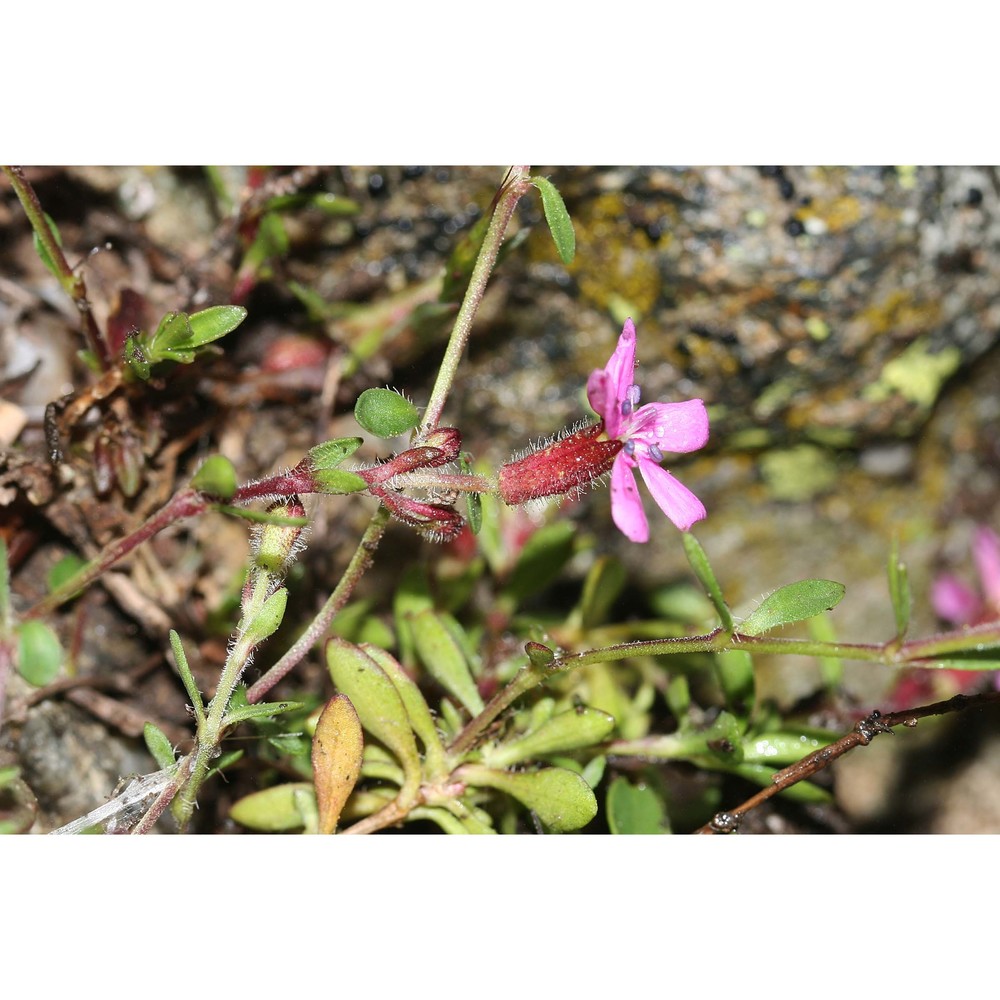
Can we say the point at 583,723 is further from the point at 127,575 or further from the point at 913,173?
the point at 913,173

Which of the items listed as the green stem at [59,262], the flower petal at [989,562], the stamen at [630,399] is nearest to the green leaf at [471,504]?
the stamen at [630,399]

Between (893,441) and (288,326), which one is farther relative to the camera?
(893,441)

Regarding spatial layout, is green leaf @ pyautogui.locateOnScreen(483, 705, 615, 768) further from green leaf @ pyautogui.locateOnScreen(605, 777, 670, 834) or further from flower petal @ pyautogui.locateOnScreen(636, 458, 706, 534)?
flower petal @ pyautogui.locateOnScreen(636, 458, 706, 534)

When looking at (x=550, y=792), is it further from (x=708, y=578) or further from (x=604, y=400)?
(x=604, y=400)

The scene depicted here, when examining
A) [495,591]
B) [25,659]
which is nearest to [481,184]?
[495,591]

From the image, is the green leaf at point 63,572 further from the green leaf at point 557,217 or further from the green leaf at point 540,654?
the green leaf at point 557,217
